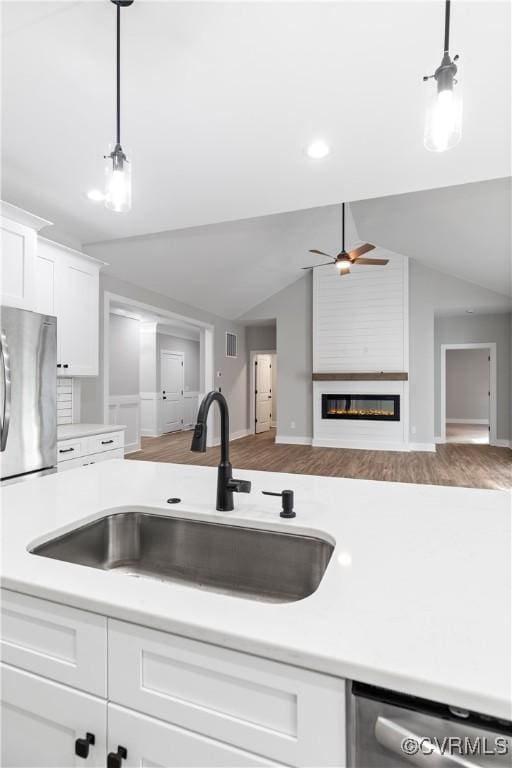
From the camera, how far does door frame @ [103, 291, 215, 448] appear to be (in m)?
4.82

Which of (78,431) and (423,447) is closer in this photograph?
(78,431)

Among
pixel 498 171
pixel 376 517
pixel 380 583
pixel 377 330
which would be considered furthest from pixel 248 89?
pixel 377 330

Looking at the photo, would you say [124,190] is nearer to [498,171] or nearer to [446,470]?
[498,171]

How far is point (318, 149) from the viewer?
2596 millimetres

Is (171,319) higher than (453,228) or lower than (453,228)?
lower

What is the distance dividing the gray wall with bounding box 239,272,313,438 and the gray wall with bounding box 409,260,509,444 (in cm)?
189

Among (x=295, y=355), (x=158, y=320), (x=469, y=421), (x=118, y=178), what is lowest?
(x=469, y=421)

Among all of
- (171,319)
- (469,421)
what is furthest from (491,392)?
(171,319)

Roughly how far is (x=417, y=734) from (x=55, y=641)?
2.09 feet

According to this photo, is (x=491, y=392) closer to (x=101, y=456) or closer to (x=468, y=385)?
(x=468, y=385)

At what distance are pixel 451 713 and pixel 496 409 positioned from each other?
8532 millimetres

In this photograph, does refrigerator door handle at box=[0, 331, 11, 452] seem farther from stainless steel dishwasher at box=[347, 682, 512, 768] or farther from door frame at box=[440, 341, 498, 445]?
Answer: door frame at box=[440, 341, 498, 445]

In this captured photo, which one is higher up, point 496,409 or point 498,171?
point 498,171

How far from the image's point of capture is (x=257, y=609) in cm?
71
